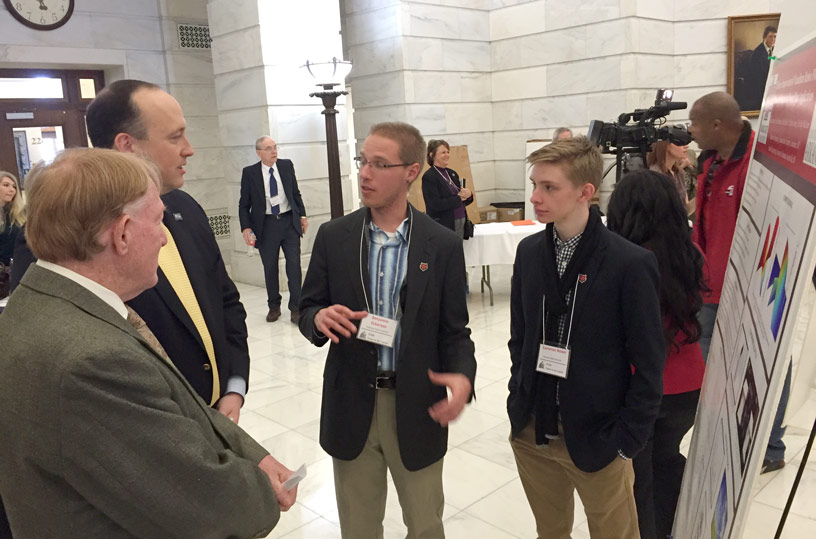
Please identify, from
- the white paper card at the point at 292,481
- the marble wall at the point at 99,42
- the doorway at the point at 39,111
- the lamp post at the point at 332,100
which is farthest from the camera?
the doorway at the point at 39,111

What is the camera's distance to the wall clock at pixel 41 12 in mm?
7676

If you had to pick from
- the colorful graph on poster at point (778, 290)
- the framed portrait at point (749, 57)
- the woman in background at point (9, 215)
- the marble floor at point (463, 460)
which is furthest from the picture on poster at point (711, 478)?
the framed portrait at point (749, 57)

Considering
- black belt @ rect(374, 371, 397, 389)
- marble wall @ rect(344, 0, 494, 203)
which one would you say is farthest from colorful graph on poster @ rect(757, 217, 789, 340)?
marble wall @ rect(344, 0, 494, 203)

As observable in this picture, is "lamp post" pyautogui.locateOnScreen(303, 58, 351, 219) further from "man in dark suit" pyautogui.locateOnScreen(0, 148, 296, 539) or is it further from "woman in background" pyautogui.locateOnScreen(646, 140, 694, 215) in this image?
"man in dark suit" pyautogui.locateOnScreen(0, 148, 296, 539)

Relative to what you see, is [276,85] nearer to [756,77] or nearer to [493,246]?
[493,246]

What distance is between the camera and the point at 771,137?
1092 mm

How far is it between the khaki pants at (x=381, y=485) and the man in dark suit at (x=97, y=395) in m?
0.82

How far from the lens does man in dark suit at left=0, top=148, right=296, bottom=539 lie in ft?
3.35

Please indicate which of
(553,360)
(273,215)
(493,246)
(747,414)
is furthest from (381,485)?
(273,215)

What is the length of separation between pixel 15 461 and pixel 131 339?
0.85 feet

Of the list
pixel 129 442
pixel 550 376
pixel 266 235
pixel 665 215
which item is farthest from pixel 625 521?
pixel 266 235

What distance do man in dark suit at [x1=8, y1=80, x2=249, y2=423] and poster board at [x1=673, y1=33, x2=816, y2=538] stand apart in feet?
4.20

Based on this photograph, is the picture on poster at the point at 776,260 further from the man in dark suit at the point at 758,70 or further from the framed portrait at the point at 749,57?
the man in dark suit at the point at 758,70

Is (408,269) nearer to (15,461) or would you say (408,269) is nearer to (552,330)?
(552,330)
